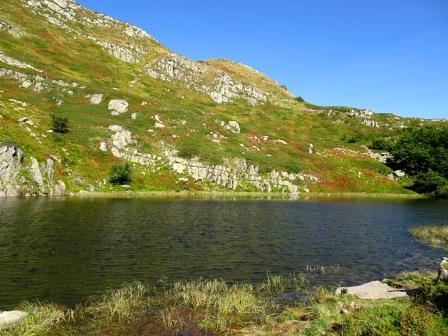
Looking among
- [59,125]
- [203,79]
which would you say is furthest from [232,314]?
[203,79]

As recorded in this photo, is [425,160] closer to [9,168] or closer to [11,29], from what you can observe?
[9,168]

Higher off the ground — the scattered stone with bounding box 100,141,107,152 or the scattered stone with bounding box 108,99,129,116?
the scattered stone with bounding box 108,99,129,116

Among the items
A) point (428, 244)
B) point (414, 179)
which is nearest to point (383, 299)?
point (428, 244)

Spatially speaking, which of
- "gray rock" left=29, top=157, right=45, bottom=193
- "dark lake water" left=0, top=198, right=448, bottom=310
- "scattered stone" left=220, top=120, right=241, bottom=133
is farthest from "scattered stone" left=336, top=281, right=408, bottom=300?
"scattered stone" left=220, top=120, right=241, bottom=133

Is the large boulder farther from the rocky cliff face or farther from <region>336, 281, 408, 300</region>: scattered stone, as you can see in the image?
<region>336, 281, 408, 300</region>: scattered stone

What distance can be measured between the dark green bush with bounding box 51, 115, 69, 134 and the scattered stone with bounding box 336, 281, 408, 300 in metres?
93.2

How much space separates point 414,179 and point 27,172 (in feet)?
370

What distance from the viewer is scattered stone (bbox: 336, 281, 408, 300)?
74.7 feet

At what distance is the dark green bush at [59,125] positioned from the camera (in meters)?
101

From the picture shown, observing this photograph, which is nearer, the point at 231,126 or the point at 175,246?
the point at 175,246

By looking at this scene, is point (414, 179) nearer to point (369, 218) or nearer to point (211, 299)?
point (369, 218)

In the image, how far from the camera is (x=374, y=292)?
23.5 metres

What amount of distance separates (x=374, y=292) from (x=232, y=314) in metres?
8.71

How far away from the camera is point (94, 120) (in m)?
112
